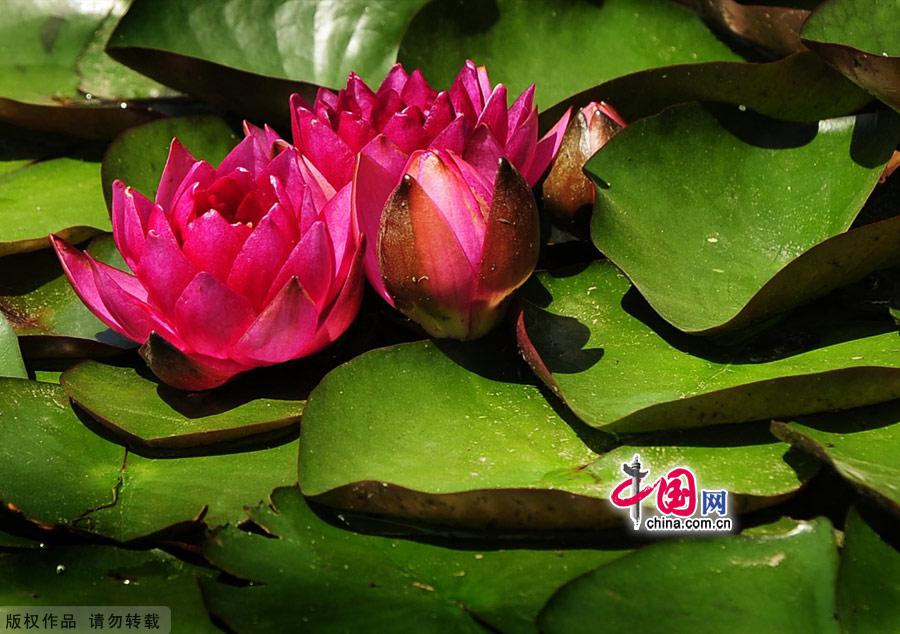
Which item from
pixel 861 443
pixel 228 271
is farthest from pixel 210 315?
pixel 861 443

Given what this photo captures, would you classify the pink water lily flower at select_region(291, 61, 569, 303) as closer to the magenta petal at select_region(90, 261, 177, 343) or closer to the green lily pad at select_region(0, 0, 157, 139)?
the magenta petal at select_region(90, 261, 177, 343)

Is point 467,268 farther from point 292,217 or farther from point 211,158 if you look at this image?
point 211,158

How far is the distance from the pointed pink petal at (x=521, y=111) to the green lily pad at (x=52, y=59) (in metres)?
0.75

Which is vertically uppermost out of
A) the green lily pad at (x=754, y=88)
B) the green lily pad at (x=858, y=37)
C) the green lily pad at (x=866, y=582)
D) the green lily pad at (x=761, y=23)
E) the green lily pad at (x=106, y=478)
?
the green lily pad at (x=858, y=37)

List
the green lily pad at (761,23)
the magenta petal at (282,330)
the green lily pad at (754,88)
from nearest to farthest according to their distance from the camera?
the magenta petal at (282,330) → the green lily pad at (754,88) → the green lily pad at (761,23)

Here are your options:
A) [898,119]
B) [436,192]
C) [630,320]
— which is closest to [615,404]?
[630,320]

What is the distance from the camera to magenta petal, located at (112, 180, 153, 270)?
1.25 m

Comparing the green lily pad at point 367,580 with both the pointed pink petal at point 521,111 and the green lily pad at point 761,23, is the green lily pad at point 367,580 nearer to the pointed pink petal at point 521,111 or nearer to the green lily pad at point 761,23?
the pointed pink petal at point 521,111

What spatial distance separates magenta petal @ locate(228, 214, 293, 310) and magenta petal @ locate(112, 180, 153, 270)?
0.13 metres

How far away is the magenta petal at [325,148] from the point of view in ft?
4.32

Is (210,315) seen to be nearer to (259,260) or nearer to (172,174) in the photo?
(259,260)

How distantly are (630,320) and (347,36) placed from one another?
80 centimetres

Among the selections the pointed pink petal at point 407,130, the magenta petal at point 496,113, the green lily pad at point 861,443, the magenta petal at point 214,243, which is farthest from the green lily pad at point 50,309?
the green lily pad at point 861,443

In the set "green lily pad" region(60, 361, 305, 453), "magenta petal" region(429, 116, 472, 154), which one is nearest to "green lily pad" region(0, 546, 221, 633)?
"green lily pad" region(60, 361, 305, 453)
